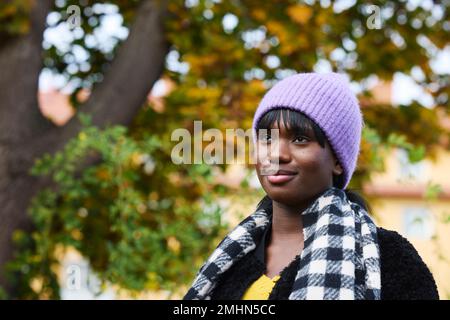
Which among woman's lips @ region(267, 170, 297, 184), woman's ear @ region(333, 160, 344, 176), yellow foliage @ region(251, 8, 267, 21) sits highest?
yellow foliage @ region(251, 8, 267, 21)

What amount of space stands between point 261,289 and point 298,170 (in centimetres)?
33

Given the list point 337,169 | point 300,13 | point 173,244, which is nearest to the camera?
point 337,169

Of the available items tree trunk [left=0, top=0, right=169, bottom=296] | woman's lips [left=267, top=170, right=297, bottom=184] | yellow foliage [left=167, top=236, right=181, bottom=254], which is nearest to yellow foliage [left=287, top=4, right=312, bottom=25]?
tree trunk [left=0, top=0, right=169, bottom=296]

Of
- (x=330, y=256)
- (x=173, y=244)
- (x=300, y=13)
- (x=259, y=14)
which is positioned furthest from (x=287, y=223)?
(x=259, y=14)

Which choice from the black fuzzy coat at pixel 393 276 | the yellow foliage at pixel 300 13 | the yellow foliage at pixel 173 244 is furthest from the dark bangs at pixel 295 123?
the yellow foliage at pixel 300 13

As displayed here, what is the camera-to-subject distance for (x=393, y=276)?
5.96 ft

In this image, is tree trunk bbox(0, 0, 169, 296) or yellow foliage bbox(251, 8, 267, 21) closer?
tree trunk bbox(0, 0, 169, 296)

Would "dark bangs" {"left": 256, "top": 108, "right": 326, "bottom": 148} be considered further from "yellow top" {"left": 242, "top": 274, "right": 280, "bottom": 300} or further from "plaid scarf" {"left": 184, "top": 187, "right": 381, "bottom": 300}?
"yellow top" {"left": 242, "top": 274, "right": 280, "bottom": 300}

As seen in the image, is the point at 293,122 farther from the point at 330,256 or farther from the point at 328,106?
the point at 330,256

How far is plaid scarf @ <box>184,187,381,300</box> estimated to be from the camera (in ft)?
5.76

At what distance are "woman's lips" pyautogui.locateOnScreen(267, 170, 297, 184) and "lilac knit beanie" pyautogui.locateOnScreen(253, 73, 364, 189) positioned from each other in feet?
0.48

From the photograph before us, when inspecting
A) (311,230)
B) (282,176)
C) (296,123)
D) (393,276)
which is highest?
(296,123)

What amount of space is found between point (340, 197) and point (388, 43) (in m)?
4.12

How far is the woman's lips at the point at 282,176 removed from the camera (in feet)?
6.33
